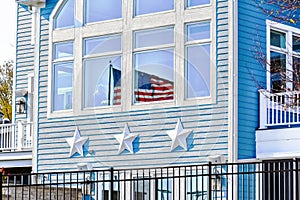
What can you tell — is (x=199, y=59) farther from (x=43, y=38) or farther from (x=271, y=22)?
(x=43, y=38)

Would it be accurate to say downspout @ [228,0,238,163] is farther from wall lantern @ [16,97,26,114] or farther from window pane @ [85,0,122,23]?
wall lantern @ [16,97,26,114]

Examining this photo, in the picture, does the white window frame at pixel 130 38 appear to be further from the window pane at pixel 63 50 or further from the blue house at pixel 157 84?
the window pane at pixel 63 50

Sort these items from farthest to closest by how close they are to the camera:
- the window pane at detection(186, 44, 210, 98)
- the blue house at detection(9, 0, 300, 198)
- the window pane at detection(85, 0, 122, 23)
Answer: the window pane at detection(85, 0, 122, 23) < the window pane at detection(186, 44, 210, 98) < the blue house at detection(9, 0, 300, 198)

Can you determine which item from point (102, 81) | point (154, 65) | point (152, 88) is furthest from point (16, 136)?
point (154, 65)

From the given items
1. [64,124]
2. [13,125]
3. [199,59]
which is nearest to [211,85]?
[199,59]

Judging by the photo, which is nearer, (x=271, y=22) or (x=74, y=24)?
(x=271, y=22)

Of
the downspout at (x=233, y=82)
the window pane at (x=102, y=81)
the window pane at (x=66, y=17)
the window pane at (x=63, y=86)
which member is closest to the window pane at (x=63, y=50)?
the window pane at (x=63, y=86)

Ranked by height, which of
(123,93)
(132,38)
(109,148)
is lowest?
(109,148)

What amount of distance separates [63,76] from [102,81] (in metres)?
1.24

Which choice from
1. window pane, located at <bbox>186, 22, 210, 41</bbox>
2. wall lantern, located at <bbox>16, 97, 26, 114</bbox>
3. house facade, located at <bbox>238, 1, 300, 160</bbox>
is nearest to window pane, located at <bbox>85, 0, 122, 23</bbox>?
window pane, located at <bbox>186, 22, 210, 41</bbox>

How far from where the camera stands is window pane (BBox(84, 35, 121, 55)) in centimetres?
1953

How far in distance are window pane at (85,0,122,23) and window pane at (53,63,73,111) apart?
1324 millimetres

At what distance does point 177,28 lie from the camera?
1844cm

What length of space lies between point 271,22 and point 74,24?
5.02 metres
